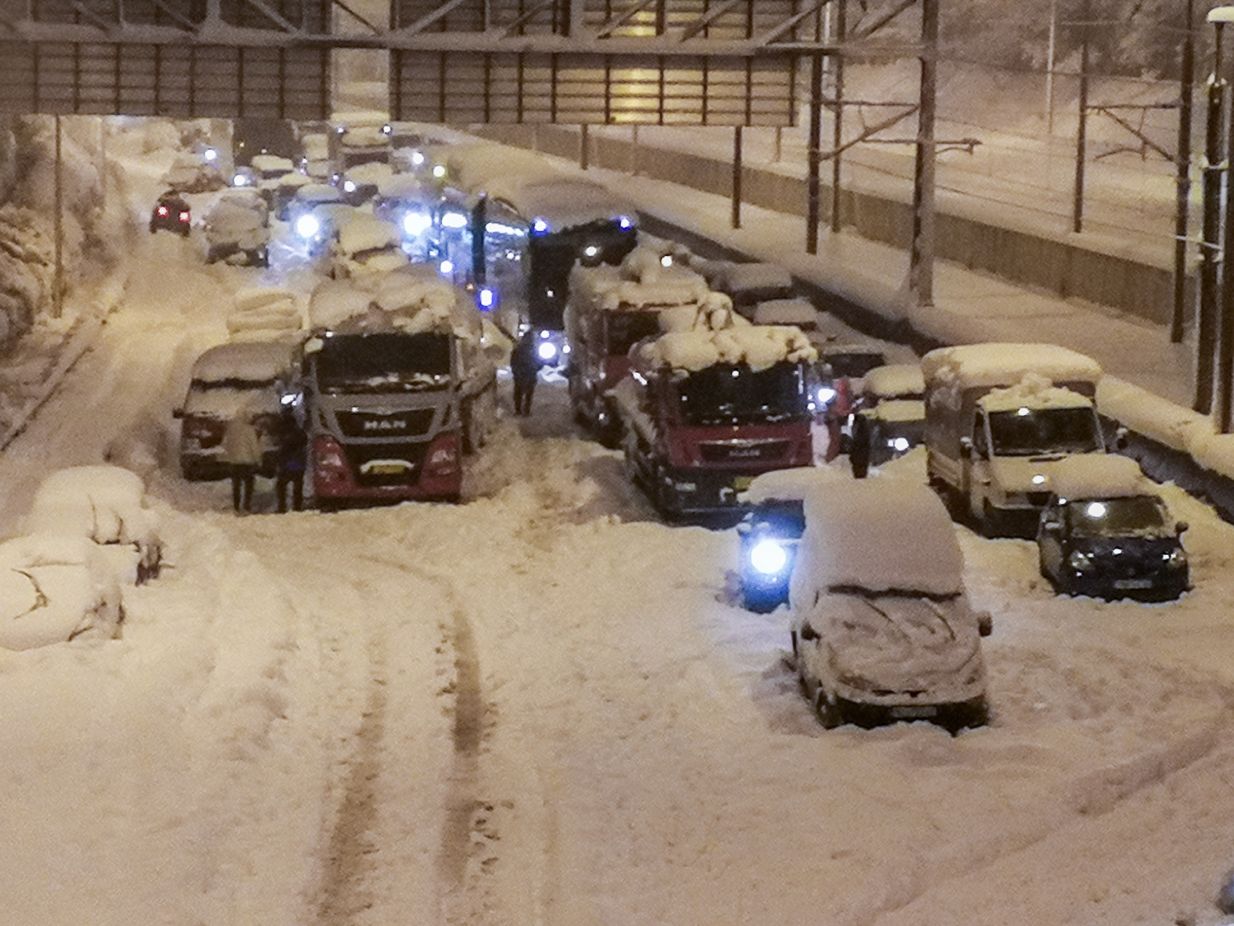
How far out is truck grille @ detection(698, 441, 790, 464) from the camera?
2523 cm

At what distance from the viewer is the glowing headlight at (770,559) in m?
20.5

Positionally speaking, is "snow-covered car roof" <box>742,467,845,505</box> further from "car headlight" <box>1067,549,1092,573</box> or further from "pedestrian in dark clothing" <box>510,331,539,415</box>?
"pedestrian in dark clothing" <box>510,331,539,415</box>

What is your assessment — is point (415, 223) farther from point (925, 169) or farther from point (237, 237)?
point (925, 169)

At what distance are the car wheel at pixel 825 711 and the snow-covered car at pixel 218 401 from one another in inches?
544

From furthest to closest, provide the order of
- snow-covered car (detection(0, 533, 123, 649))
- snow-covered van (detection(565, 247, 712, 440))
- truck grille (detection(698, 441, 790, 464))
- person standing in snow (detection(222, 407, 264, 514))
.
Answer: snow-covered van (detection(565, 247, 712, 440)) < person standing in snow (detection(222, 407, 264, 514)) < truck grille (detection(698, 441, 790, 464)) < snow-covered car (detection(0, 533, 123, 649))

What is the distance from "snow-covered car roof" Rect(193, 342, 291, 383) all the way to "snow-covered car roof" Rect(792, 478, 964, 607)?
1372 cm

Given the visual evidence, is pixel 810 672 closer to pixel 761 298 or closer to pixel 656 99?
pixel 656 99

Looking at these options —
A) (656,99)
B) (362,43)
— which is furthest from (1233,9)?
(362,43)

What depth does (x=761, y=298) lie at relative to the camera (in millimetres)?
43000

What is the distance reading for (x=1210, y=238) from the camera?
27.7 meters

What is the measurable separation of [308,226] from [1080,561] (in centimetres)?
4244

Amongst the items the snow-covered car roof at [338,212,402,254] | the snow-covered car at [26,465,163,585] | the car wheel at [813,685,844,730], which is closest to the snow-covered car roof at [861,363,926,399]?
the snow-covered car at [26,465,163,585]

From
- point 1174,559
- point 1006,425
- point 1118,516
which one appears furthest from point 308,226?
point 1174,559

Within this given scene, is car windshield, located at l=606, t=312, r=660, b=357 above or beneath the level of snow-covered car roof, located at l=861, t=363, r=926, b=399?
above
